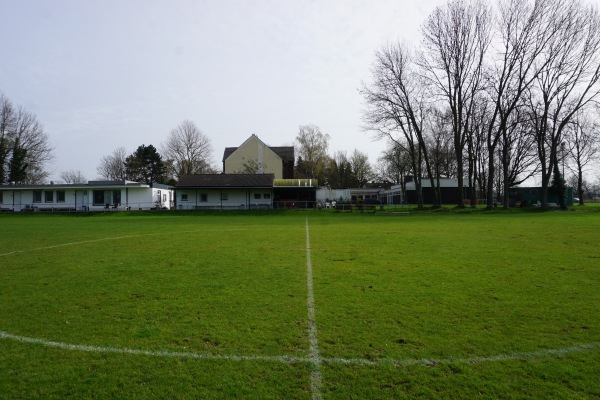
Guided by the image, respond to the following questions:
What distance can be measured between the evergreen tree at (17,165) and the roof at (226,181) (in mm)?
27471

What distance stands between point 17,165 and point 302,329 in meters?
66.7

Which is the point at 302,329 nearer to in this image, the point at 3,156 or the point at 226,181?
the point at 226,181

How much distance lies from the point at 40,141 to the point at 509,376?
71.0 m

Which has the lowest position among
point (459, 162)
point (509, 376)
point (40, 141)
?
point (509, 376)

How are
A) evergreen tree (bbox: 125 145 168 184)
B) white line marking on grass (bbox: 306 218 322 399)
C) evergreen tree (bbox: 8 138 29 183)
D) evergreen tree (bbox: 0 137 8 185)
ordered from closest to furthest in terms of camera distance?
white line marking on grass (bbox: 306 218 322 399) → evergreen tree (bbox: 0 137 8 185) → evergreen tree (bbox: 8 138 29 183) → evergreen tree (bbox: 125 145 168 184)

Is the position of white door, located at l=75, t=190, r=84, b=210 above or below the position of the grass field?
above

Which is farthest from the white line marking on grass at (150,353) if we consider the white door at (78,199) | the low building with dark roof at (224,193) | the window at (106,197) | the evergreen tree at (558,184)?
the white door at (78,199)

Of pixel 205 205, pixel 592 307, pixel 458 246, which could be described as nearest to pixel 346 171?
pixel 205 205

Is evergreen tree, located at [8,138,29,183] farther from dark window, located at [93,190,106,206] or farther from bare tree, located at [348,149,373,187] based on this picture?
bare tree, located at [348,149,373,187]

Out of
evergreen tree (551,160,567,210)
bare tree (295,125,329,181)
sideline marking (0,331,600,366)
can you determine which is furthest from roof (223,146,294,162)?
sideline marking (0,331,600,366)

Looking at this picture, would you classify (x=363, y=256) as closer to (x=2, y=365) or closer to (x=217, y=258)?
(x=217, y=258)

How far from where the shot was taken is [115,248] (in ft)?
42.7

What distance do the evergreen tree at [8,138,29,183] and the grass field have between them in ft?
189

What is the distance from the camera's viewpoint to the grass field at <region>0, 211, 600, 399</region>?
361cm
